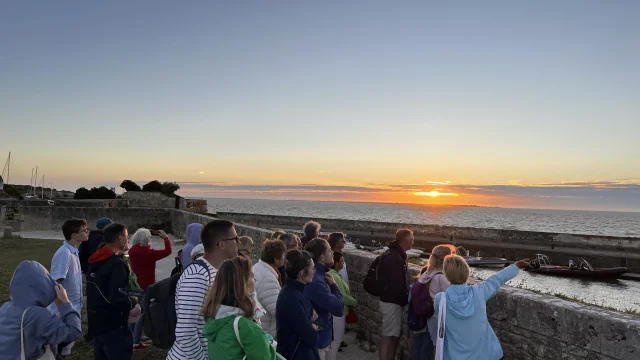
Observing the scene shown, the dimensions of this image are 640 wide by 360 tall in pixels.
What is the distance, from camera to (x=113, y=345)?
3955 millimetres

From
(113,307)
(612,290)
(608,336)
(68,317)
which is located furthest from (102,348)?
(612,290)

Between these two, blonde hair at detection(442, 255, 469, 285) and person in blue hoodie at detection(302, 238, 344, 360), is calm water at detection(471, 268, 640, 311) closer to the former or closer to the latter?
person in blue hoodie at detection(302, 238, 344, 360)

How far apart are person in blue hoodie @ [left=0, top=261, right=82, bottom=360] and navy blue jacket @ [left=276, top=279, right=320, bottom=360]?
4.61 ft

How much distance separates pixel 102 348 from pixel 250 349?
2.20 m

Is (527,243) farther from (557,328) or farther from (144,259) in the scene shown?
(144,259)

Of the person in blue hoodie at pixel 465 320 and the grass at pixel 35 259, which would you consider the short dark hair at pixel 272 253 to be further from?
the grass at pixel 35 259

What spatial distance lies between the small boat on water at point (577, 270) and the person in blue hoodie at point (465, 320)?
2059 centimetres

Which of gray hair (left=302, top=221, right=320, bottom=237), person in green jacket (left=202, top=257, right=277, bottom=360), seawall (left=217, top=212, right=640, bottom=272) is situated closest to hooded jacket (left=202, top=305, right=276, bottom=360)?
person in green jacket (left=202, top=257, right=277, bottom=360)

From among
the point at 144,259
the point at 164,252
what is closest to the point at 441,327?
the point at 164,252

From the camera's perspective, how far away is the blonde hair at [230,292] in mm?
2543

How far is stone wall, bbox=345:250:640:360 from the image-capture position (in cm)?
338

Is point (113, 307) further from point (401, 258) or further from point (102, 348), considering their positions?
point (401, 258)

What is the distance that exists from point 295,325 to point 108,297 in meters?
1.82

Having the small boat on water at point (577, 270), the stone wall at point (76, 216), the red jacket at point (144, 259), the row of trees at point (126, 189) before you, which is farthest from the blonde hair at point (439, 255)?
the row of trees at point (126, 189)
